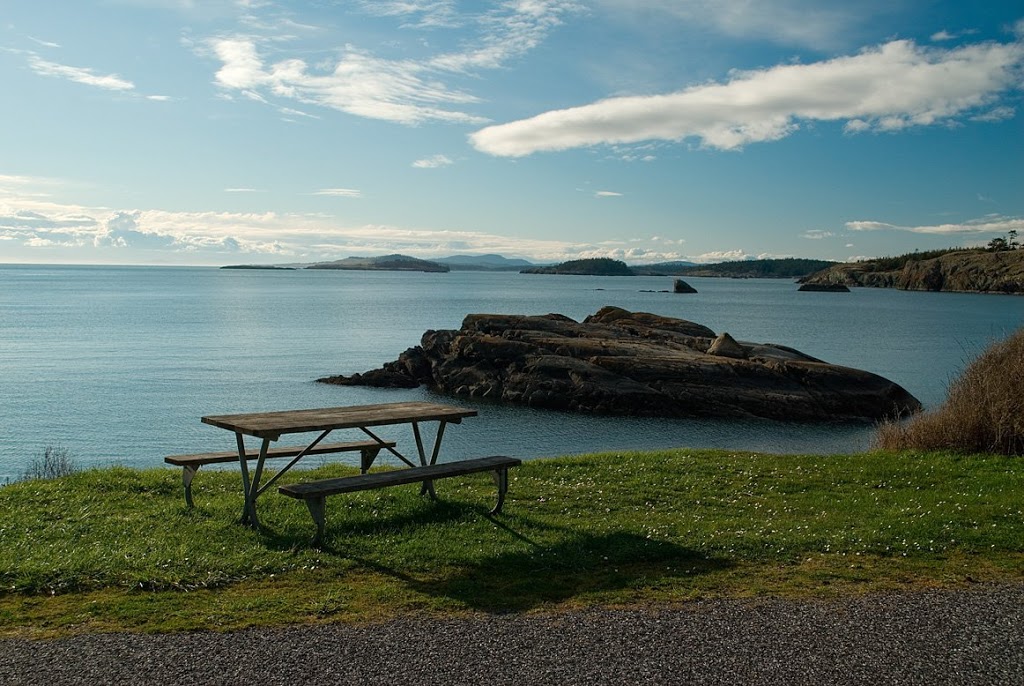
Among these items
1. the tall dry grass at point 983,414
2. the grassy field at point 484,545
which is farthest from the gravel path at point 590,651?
the tall dry grass at point 983,414

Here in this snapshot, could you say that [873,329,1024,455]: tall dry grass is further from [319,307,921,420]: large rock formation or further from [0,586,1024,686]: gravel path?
[319,307,921,420]: large rock formation

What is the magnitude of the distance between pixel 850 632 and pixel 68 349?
6340cm

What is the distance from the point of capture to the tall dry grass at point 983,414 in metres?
16.1

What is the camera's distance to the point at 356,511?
11.7 metres

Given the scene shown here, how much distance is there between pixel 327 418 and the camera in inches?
444

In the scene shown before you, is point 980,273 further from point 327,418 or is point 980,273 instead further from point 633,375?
point 327,418

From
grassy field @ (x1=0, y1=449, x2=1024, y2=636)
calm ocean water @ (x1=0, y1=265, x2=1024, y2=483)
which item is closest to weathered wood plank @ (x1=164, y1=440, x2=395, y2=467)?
grassy field @ (x1=0, y1=449, x2=1024, y2=636)

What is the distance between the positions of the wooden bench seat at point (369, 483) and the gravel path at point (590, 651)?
9.14ft

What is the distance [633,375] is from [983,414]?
69.7ft

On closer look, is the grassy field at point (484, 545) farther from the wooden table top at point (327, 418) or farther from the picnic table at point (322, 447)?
the wooden table top at point (327, 418)

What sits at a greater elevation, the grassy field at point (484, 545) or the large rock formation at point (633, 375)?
the grassy field at point (484, 545)

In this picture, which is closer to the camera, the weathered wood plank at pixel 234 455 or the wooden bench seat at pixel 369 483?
the wooden bench seat at pixel 369 483

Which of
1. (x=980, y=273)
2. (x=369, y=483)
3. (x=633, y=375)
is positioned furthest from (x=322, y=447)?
(x=980, y=273)

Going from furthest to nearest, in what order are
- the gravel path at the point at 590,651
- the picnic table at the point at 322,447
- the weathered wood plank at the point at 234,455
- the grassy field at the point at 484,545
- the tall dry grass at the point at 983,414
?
the tall dry grass at the point at 983,414 < the weathered wood plank at the point at 234,455 < the picnic table at the point at 322,447 < the grassy field at the point at 484,545 < the gravel path at the point at 590,651
